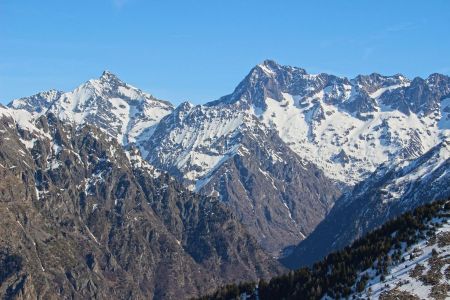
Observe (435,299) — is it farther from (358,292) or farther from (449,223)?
(449,223)

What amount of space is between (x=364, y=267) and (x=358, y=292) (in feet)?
43.2

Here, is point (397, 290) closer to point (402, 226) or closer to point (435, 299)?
point (435, 299)

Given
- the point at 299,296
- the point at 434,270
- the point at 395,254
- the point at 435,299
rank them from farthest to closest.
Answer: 1. the point at 299,296
2. the point at 395,254
3. the point at 434,270
4. the point at 435,299

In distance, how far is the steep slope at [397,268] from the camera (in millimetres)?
159125

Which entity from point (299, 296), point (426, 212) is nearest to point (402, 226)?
point (426, 212)

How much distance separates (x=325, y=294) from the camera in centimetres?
17750

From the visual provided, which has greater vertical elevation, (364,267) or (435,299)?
(364,267)

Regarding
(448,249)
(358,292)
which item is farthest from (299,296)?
(448,249)

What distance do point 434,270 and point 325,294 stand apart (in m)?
26.2

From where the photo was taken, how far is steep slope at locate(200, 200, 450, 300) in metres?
159

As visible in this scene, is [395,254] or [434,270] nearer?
[434,270]

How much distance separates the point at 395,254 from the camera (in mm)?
176500

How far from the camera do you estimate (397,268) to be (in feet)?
558

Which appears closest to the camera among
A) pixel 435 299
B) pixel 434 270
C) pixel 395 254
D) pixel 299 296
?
pixel 435 299
